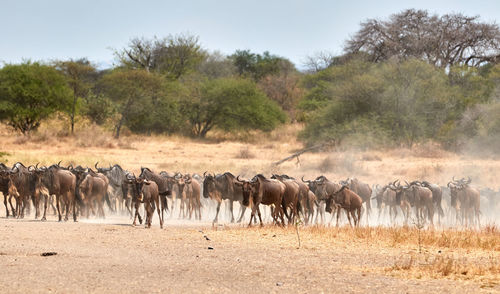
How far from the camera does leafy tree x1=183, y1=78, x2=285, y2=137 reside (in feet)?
170

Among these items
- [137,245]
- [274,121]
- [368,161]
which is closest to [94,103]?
[274,121]

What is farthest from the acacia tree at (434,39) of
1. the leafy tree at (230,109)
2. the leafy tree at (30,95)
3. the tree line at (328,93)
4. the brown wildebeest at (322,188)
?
the brown wildebeest at (322,188)

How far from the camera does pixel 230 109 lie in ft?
171

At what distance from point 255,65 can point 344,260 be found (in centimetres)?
7088

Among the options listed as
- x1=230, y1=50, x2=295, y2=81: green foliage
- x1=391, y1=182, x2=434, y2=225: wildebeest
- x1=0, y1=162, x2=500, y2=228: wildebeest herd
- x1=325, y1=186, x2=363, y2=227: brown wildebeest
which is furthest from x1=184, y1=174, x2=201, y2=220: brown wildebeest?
x1=230, y1=50, x2=295, y2=81: green foliage

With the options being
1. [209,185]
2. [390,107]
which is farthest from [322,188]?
[390,107]

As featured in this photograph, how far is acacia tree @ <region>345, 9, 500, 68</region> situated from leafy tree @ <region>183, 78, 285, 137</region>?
13353mm

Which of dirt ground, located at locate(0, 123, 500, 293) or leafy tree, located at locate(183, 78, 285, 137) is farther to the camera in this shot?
leafy tree, located at locate(183, 78, 285, 137)

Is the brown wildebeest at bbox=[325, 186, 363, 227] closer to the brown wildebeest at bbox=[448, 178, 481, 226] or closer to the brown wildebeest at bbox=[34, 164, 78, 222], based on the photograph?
the brown wildebeest at bbox=[448, 178, 481, 226]

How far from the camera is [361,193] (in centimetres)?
2252

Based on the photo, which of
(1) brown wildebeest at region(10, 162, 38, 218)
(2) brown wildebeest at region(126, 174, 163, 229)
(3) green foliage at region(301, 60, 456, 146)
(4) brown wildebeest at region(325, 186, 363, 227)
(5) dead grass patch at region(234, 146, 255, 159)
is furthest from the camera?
(3) green foliage at region(301, 60, 456, 146)

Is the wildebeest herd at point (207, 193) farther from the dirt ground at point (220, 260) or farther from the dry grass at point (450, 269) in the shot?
the dry grass at point (450, 269)

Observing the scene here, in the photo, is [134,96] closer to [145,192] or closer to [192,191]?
[192,191]

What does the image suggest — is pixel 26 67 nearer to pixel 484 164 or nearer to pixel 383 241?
pixel 484 164
